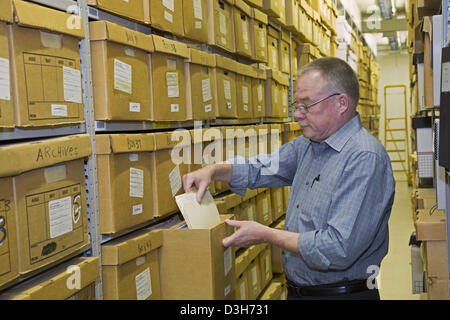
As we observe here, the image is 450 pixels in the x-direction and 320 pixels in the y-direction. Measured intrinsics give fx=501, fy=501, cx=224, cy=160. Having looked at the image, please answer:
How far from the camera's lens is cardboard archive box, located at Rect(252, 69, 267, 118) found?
3.54m

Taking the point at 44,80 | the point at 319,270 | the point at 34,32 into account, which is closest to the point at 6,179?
the point at 44,80

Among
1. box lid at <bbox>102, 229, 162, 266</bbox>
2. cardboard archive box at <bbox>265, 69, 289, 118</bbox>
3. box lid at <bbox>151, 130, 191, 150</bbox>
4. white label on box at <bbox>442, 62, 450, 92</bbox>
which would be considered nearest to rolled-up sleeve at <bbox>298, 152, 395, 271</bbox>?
white label on box at <bbox>442, 62, 450, 92</bbox>

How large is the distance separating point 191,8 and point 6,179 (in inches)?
56.4

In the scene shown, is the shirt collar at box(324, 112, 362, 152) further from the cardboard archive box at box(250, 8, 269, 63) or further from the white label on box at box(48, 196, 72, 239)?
the cardboard archive box at box(250, 8, 269, 63)

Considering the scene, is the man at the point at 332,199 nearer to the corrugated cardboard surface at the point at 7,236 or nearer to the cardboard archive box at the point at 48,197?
the cardboard archive box at the point at 48,197

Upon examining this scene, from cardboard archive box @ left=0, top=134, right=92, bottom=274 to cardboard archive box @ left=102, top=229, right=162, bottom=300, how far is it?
125 mm

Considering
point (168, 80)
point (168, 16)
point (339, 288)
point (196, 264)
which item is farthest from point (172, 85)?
point (339, 288)

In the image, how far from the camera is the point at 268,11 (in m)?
3.76

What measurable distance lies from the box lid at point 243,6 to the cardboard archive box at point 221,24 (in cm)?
8

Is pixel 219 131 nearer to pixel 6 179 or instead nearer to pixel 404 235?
pixel 6 179

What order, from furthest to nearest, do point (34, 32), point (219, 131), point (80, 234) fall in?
1. point (219, 131)
2. point (80, 234)
3. point (34, 32)

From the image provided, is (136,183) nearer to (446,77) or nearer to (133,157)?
(133,157)

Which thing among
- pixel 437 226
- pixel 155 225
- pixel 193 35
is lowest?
pixel 437 226

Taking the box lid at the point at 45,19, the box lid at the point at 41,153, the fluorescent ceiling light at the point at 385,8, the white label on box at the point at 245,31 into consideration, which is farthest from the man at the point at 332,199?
the fluorescent ceiling light at the point at 385,8
